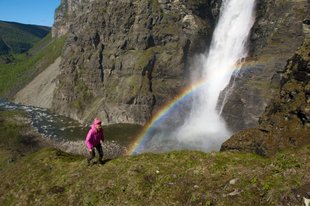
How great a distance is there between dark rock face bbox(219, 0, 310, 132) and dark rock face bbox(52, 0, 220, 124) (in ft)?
106

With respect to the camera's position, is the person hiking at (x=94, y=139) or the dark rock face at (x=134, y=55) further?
the dark rock face at (x=134, y=55)

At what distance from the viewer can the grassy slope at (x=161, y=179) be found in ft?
52.7

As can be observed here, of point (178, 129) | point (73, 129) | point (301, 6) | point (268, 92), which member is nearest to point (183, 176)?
point (268, 92)

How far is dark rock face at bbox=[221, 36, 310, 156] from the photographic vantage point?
82.0 ft

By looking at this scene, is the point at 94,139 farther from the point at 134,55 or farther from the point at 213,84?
the point at 134,55

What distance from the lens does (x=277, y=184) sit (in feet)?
51.4

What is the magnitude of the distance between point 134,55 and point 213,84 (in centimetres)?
3438

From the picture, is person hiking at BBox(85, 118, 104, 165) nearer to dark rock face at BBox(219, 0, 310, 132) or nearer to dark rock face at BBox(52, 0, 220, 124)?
dark rock face at BBox(219, 0, 310, 132)

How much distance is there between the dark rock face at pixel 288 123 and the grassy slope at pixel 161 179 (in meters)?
5.77

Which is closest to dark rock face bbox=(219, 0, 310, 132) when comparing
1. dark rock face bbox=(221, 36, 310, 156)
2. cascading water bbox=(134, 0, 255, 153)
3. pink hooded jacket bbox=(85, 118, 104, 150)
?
cascading water bbox=(134, 0, 255, 153)

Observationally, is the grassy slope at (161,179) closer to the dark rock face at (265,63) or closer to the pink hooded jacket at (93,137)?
the pink hooded jacket at (93,137)

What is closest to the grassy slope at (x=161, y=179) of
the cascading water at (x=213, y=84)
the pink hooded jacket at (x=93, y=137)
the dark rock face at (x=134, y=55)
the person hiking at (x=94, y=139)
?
the person hiking at (x=94, y=139)

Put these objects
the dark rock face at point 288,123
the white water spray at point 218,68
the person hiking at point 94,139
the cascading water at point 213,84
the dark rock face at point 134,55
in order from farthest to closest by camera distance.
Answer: the dark rock face at point 134,55 < the white water spray at point 218,68 < the cascading water at point 213,84 < the dark rock face at point 288,123 < the person hiking at point 94,139

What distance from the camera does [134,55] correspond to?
137 m
